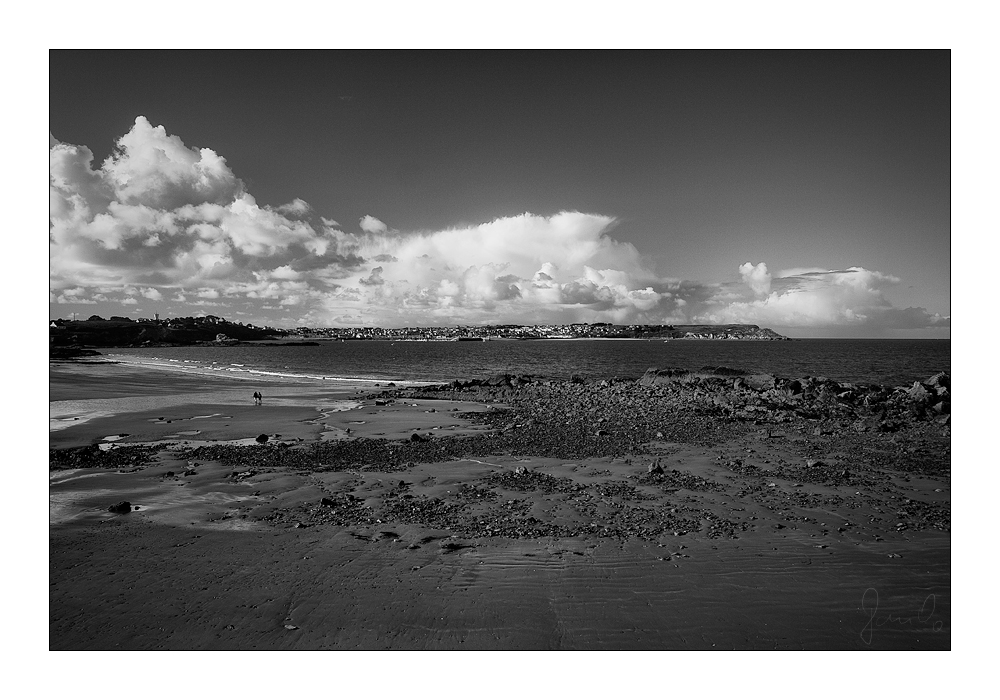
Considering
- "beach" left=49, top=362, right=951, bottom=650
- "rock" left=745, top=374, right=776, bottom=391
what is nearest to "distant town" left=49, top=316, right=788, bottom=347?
"beach" left=49, top=362, right=951, bottom=650

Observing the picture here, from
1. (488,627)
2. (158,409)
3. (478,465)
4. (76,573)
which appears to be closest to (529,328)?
(478,465)

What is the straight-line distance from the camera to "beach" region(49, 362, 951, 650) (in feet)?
11.5

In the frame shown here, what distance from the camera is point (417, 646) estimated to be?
339 cm

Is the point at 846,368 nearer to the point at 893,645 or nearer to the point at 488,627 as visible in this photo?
the point at 893,645

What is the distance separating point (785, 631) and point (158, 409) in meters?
13.9

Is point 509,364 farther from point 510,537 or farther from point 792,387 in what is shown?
point 510,537


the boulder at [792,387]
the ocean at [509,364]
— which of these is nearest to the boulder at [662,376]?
the ocean at [509,364]
